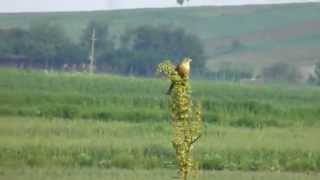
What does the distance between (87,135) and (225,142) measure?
4.25ft

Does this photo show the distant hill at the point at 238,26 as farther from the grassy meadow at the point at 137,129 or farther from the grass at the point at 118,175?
the grass at the point at 118,175

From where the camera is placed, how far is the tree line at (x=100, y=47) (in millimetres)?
9914

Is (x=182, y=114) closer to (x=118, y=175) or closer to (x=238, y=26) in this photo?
(x=118, y=175)

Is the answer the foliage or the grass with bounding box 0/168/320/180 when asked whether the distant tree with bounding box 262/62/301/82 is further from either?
the grass with bounding box 0/168/320/180

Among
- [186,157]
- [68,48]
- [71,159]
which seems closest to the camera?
[186,157]

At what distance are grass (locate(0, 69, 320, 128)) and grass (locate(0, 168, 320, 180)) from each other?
36.2 inches

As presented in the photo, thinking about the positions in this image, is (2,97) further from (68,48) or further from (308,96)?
(308,96)

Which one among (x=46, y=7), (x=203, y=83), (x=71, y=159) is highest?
(x=46, y=7)

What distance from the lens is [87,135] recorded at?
963cm

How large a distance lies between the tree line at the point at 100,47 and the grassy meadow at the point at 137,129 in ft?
0.46

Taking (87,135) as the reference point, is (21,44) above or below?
above

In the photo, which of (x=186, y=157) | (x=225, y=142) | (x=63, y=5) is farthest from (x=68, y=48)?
(x=186, y=157)

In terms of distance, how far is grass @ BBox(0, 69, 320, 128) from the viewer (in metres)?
9.93

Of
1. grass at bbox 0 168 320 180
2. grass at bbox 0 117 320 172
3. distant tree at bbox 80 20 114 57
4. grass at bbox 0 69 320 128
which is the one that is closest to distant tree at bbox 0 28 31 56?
grass at bbox 0 69 320 128
